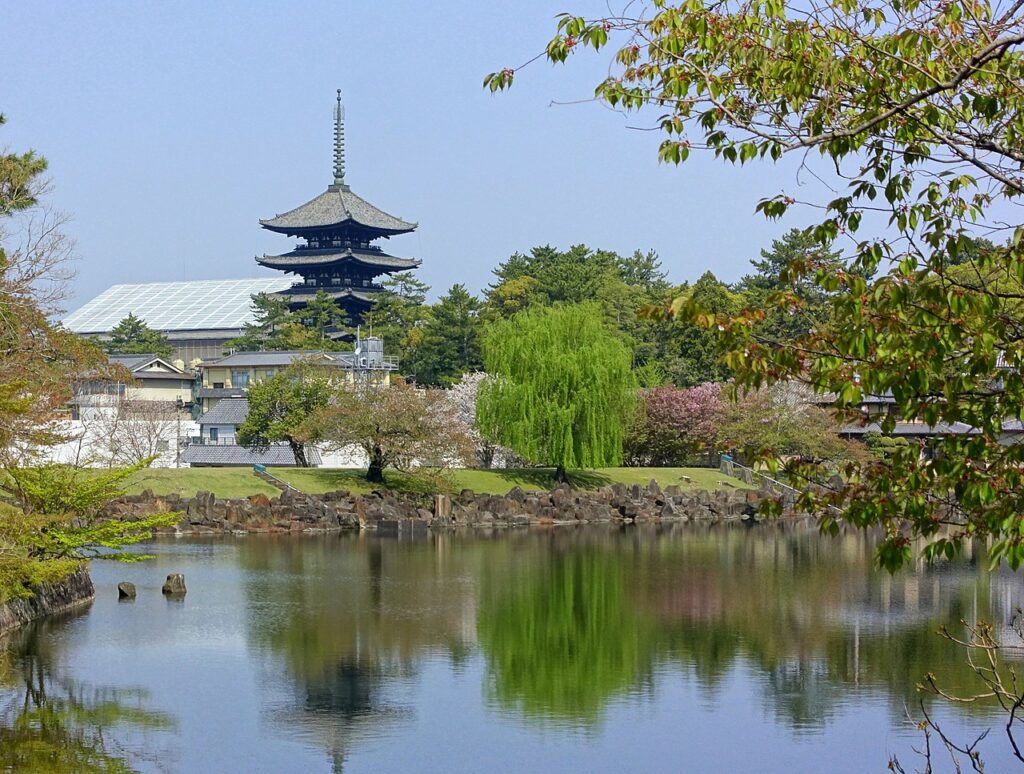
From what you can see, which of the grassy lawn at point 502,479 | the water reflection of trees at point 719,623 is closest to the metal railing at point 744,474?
the grassy lawn at point 502,479

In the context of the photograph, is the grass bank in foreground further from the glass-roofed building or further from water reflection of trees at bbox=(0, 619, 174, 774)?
the glass-roofed building

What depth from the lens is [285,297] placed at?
73.2m

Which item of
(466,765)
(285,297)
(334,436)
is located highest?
(285,297)

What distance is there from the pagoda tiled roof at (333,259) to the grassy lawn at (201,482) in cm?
3301

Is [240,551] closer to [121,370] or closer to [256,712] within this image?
[121,370]

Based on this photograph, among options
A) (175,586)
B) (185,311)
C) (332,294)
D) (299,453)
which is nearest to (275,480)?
(299,453)

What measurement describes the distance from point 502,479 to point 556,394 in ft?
11.3

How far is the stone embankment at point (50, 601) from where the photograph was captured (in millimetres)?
18594

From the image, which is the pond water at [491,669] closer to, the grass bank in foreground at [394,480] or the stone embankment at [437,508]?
the stone embankment at [437,508]

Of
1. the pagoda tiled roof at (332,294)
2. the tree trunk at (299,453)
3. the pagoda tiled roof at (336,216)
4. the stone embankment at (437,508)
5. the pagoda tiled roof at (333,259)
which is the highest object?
the pagoda tiled roof at (336,216)

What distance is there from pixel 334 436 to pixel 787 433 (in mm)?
16938

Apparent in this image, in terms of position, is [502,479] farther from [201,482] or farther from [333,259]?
[333,259]

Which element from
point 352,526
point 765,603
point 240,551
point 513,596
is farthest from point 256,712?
point 352,526

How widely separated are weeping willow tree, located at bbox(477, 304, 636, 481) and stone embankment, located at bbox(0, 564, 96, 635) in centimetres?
2221
